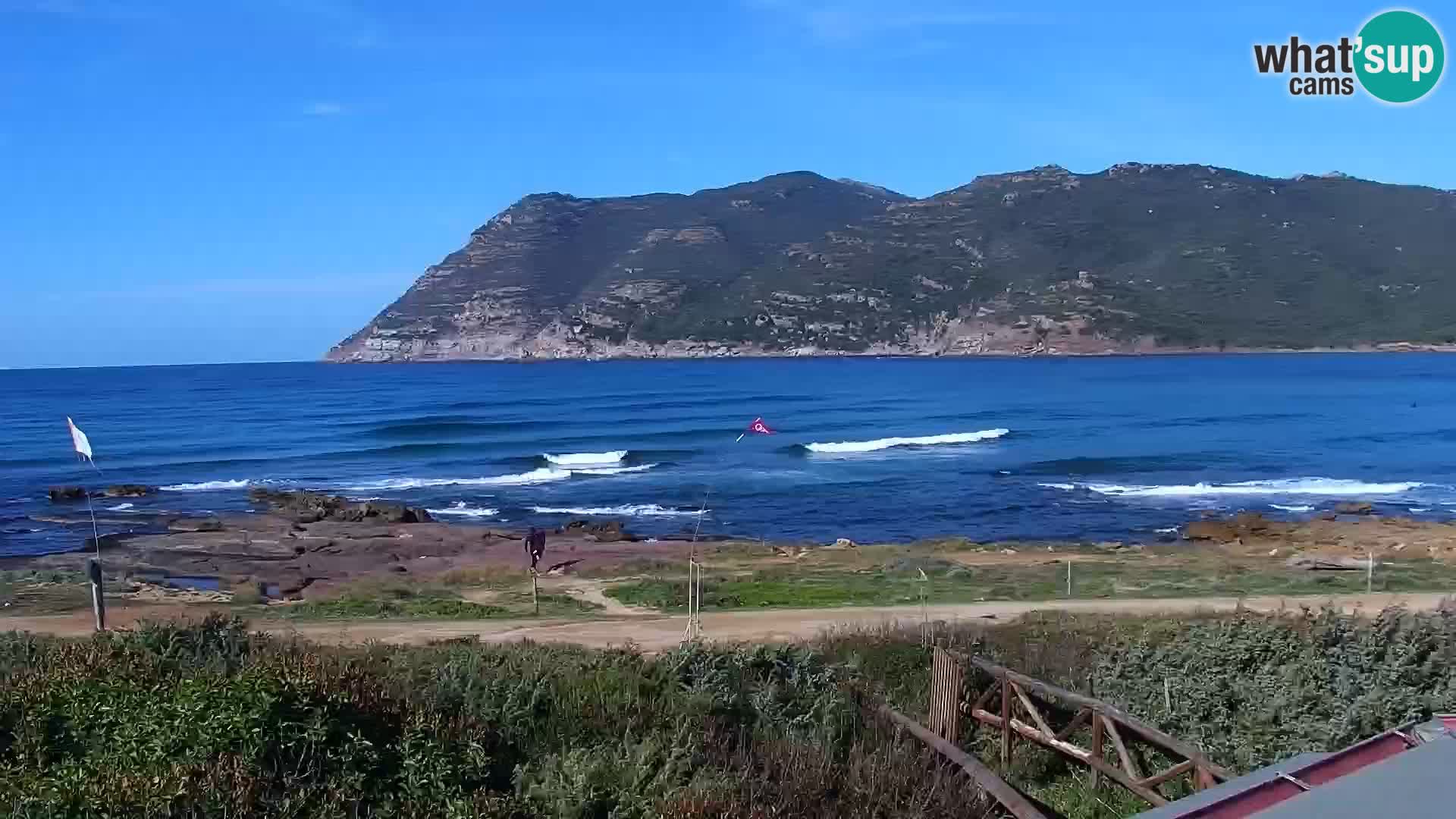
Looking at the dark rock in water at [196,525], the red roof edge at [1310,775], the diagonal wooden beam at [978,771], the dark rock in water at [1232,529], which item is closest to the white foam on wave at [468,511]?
the dark rock in water at [196,525]

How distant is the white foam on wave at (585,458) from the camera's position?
A: 166 ft

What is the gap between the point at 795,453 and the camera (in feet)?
176

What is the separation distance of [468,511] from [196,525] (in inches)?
320

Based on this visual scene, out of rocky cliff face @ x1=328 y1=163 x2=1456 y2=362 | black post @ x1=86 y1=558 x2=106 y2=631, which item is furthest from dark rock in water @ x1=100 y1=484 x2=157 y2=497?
rocky cliff face @ x1=328 y1=163 x2=1456 y2=362

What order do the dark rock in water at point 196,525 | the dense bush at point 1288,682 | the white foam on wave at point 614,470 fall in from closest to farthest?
the dense bush at point 1288,682
the dark rock in water at point 196,525
the white foam on wave at point 614,470

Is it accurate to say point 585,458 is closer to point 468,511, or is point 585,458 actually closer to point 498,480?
point 498,480

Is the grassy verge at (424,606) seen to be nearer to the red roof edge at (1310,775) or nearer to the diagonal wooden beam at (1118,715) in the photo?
the diagonal wooden beam at (1118,715)

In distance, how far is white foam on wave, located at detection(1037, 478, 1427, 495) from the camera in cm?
3991

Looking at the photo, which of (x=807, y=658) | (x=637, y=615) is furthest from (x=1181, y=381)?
(x=807, y=658)

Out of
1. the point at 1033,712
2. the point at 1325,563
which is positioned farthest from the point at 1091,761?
the point at 1325,563

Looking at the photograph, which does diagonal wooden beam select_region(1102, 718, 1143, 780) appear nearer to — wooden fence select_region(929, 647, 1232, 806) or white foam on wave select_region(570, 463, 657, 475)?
wooden fence select_region(929, 647, 1232, 806)

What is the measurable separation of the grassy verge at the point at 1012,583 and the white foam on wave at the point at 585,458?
85.4ft

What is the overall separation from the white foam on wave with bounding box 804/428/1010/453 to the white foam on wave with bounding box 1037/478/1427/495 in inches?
559

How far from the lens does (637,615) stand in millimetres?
18500
